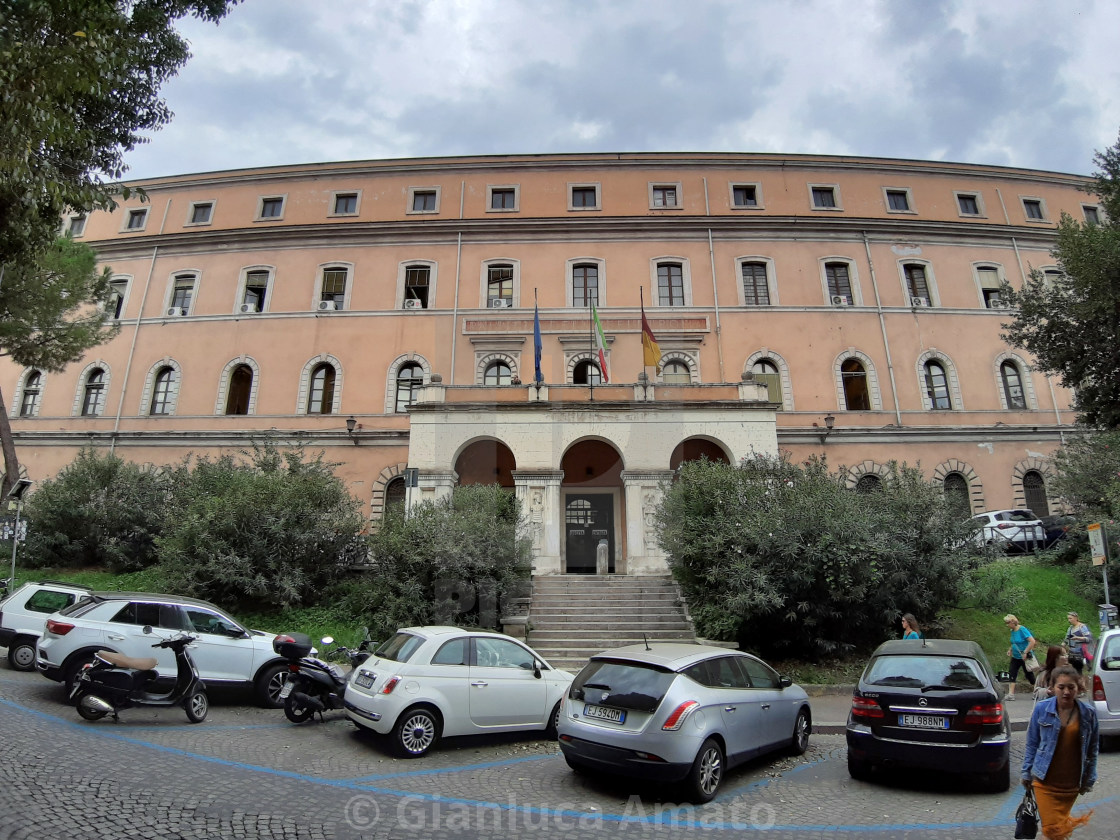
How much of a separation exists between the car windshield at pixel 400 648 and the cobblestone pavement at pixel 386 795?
1023 mm

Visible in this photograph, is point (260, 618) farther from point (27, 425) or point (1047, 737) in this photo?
point (27, 425)

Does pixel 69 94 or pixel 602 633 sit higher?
pixel 69 94

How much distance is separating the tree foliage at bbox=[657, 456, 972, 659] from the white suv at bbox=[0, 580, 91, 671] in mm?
11370

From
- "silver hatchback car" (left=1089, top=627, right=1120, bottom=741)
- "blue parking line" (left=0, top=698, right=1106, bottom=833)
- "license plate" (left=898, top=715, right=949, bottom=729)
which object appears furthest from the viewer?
"silver hatchback car" (left=1089, top=627, right=1120, bottom=741)

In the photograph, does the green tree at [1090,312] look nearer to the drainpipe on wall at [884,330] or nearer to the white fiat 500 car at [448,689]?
the drainpipe on wall at [884,330]

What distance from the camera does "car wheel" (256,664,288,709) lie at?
31.0ft

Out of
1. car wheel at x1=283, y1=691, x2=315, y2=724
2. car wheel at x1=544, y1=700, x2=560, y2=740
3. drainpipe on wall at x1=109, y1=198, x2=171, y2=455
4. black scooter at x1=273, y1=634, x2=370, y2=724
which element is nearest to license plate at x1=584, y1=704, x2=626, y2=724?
car wheel at x1=544, y1=700, x2=560, y2=740

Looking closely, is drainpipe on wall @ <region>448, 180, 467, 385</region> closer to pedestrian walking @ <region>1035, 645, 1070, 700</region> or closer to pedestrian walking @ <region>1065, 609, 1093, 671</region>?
pedestrian walking @ <region>1065, 609, 1093, 671</region>

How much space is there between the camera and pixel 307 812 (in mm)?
5316

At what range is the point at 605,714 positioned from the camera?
6312 millimetres

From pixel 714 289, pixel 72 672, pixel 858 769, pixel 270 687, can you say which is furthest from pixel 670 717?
pixel 714 289

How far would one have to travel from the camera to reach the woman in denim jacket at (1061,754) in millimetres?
4363

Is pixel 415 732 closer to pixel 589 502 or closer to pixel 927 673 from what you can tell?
pixel 927 673

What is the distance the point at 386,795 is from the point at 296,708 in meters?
3.13
